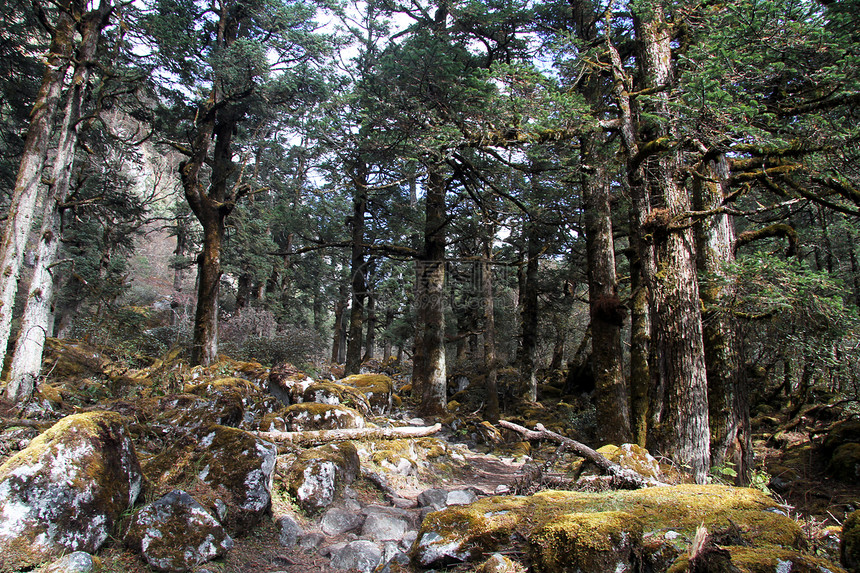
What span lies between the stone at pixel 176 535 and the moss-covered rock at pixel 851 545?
12.6 ft

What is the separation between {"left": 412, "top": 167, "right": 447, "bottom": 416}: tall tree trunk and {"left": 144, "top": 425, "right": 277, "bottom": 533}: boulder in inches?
281

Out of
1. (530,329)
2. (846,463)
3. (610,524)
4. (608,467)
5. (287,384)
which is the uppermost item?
(530,329)

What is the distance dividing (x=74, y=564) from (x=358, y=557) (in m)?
2.05

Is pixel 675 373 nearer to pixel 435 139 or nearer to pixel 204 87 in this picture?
pixel 435 139

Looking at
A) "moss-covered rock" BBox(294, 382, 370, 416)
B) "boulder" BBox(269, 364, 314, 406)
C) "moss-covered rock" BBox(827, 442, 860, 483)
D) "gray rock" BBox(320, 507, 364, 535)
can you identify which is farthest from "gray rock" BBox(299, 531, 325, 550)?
"moss-covered rock" BBox(827, 442, 860, 483)

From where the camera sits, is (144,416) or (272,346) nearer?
(144,416)

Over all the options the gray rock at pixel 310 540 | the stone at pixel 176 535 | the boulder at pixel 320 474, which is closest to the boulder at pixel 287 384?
the boulder at pixel 320 474

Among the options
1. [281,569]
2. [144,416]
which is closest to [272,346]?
[144,416]

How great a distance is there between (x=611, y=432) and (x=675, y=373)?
296 centimetres

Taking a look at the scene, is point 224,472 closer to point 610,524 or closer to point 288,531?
point 288,531

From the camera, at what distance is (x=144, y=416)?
5.50 m

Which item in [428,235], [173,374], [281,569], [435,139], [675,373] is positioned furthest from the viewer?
[428,235]

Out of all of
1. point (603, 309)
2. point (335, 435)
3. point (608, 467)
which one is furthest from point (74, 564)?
point (603, 309)

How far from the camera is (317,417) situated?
7020 mm
